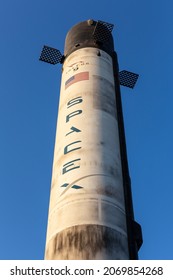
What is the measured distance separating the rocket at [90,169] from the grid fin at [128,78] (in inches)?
89.8

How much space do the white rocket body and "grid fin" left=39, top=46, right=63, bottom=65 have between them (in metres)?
3.00

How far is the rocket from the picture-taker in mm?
12742

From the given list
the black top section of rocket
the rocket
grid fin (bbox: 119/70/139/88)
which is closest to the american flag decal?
the rocket

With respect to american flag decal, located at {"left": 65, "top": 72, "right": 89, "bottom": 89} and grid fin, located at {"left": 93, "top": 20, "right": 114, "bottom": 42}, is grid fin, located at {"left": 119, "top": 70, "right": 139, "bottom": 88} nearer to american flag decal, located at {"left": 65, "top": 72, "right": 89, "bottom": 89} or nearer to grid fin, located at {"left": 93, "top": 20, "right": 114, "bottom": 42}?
grid fin, located at {"left": 93, "top": 20, "right": 114, "bottom": 42}

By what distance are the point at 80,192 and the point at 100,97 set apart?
5.58 m

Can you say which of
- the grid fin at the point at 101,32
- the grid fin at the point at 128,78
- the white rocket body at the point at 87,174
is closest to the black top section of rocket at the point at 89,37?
the grid fin at the point at 101,32

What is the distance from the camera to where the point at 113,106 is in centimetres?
1814

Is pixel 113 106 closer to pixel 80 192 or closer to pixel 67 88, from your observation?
pixel 67 88

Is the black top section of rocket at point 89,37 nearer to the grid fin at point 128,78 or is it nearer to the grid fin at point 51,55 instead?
the grid fin at point 51,55

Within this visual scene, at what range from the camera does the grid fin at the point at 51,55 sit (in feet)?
72.8

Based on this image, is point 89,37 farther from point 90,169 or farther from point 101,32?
point 90,169

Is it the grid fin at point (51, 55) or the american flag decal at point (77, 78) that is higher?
the grid fin at point (51, 55)
